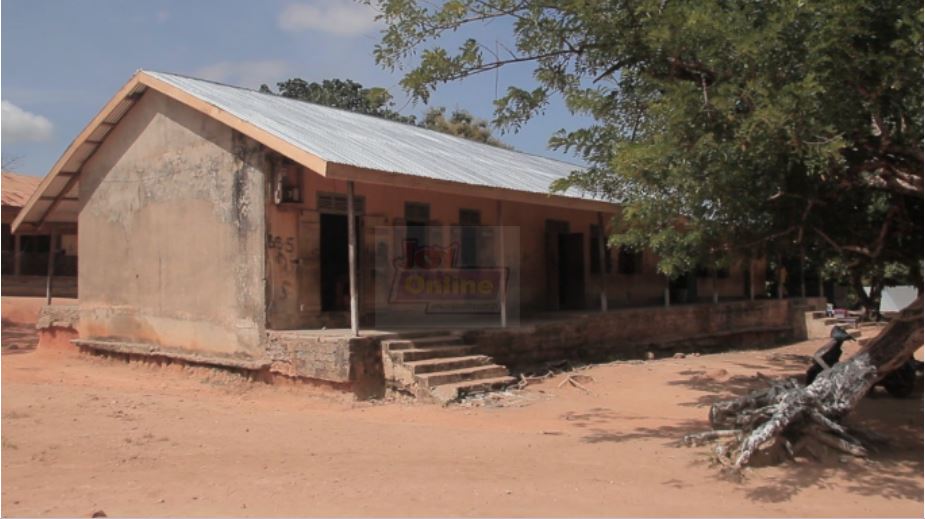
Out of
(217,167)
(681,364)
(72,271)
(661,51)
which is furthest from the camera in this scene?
(72,271)

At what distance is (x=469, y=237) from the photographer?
47.5 ft

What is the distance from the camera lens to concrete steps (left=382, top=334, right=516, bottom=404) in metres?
9.77

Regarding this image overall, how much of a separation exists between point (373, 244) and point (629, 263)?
310 inches

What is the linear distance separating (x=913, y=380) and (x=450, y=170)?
707cm

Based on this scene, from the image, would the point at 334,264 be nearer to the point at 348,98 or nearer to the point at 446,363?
the point at 446,363

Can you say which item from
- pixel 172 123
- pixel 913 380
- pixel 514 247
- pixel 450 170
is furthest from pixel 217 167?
pixel 913 380

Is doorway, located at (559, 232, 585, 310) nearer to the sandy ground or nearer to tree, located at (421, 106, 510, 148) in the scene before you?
the sandy ground

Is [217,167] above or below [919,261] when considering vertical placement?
above

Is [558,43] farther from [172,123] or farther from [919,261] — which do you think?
[172,123]

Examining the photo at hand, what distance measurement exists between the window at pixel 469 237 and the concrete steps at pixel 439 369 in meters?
3.40

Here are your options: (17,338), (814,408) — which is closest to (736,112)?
(814,408)

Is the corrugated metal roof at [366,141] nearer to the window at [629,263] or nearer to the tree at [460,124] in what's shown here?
the window at [629,263]

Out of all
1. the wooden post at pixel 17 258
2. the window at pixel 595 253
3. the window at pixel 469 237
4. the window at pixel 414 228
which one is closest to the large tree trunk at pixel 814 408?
the window at pixel 414 228

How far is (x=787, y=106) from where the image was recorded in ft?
18.7
